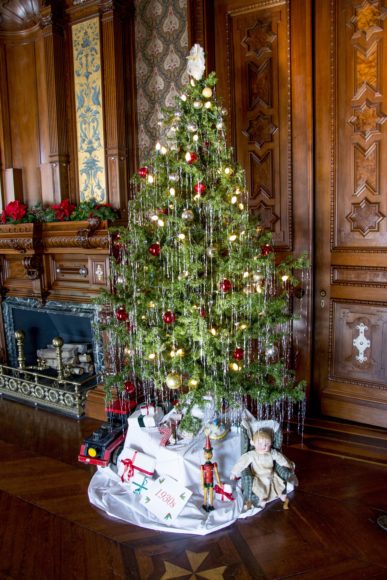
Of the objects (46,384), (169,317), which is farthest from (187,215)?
(46,384)

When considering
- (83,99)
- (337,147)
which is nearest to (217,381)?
(337,147)

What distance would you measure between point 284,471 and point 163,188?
1576 mm

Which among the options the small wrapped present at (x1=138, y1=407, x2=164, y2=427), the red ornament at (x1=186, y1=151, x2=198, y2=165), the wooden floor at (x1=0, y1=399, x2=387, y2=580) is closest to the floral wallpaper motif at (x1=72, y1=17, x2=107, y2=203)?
the red ornament at (x1=186, y1=151, x2=198, y2=165)

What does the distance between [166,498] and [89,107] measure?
2.78 m

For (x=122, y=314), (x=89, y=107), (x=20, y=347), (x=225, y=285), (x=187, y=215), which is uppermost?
(x=89, y=107)

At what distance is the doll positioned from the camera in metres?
2.33

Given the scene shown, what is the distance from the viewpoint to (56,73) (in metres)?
3.62

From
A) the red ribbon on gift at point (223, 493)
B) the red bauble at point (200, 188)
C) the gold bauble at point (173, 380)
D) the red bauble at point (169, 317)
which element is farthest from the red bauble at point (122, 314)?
the red ribbon on gift at point (223, 493)

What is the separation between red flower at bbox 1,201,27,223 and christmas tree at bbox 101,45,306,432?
1.48 m

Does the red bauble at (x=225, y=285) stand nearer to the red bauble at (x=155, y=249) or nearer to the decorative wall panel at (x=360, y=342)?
the red bauble at (x=155, y=249)

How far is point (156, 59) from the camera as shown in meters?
3.45

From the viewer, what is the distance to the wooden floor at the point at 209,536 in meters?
1.93

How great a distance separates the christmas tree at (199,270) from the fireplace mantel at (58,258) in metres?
0.78

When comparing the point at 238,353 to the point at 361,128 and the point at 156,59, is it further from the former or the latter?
the point at 156,59
